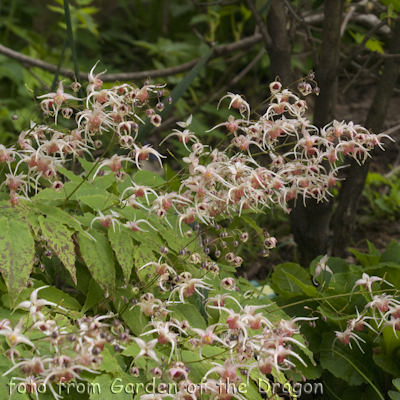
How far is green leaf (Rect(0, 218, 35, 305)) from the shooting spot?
0.83 metres

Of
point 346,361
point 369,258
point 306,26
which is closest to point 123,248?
point 346,361

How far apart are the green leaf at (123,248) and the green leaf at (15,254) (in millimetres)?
163

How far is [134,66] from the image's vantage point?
13.8ft

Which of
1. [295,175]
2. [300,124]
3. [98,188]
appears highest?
[300,124]

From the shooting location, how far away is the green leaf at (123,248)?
0.93 metres

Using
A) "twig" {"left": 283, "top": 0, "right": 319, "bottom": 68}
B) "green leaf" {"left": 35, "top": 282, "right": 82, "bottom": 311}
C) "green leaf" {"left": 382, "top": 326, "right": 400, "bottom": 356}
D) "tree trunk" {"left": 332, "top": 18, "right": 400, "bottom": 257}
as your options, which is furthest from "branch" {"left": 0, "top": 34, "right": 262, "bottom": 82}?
"green leaf" {"left": 382, "top": 326, "right": 400, "bottom": 356}

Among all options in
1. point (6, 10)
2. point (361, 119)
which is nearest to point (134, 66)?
point (6, 10)

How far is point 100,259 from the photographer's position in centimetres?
96

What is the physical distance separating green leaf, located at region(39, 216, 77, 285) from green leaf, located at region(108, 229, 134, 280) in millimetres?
88

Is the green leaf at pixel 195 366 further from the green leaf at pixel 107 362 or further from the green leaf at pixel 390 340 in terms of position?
the green leaf at pixel 390 340

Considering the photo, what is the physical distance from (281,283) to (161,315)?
86 cm

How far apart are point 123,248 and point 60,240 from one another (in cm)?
13

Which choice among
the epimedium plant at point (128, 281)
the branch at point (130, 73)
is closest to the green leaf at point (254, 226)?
the epimedium plant at point (128, 281)

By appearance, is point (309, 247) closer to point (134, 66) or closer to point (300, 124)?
point (300, 124)
